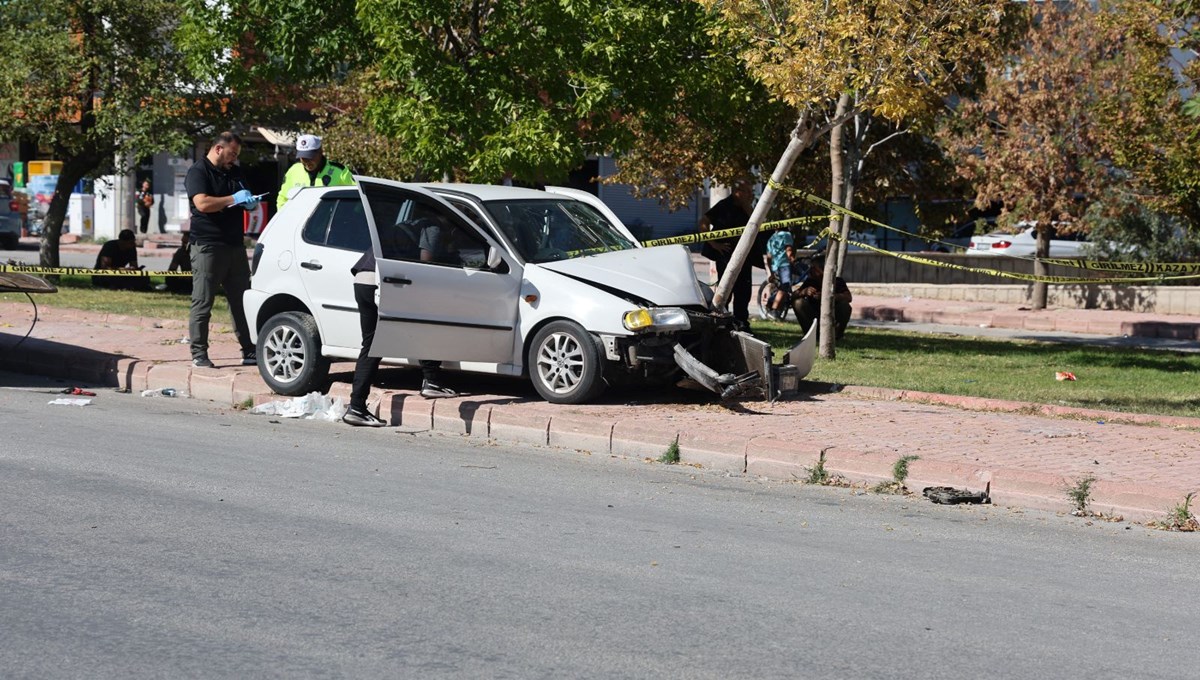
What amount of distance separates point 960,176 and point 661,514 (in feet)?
57.8

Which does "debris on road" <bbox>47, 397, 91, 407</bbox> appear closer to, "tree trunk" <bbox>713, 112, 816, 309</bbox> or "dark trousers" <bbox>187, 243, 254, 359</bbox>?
"dark trousers" <bbox>187, 243, 254, 359</bbox>

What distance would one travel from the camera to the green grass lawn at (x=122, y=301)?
17.4 metres

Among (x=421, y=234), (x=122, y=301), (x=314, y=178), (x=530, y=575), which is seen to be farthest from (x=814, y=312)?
(x=530, y=575)

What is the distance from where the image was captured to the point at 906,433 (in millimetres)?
9758

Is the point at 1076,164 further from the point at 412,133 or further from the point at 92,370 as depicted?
the point at 92,370

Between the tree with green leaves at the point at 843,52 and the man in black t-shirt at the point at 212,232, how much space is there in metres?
4.24

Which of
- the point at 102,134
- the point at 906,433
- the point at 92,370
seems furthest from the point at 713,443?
the point at 102,134

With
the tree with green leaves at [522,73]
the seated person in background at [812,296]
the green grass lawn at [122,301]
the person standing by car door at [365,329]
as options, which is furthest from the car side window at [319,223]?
the seated person in background at [812,296]

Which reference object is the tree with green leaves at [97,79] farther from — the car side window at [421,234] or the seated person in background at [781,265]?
the car side window at [421,234]

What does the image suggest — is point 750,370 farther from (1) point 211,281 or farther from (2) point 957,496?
(1) point 211,281

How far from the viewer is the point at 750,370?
10.8m

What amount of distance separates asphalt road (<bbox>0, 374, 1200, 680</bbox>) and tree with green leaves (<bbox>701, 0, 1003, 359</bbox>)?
4.42m

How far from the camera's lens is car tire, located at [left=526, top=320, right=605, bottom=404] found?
408 inches

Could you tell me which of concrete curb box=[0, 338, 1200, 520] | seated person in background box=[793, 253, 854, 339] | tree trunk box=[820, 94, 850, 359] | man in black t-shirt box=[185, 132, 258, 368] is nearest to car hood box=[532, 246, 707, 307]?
concrete curb box=[0, 338, 1200, 520]
